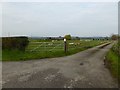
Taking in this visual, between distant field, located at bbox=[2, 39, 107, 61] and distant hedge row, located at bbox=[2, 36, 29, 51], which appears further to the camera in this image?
distant hedge row, located at bbox=[2, 36, 29, 51]

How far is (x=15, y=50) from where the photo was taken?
19547mm

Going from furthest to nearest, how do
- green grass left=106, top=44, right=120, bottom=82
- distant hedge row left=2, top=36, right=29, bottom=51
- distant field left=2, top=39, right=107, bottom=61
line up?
distant hedge row left=2, top=36, right=29, bottom=51
distant field left=2, top=39, right=107, bottom=61
green grass left=106, top=44, right=120, bottom=82

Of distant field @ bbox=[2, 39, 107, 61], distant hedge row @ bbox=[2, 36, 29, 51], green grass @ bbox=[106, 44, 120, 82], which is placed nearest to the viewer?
green grass @ bbox=[106, 44, 120, 82]

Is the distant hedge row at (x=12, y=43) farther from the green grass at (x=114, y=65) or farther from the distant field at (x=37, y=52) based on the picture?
the green grass at (x=114, y=65)

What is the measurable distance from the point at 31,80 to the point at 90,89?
2.45 meters

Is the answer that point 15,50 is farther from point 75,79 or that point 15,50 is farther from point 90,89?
point 90,89

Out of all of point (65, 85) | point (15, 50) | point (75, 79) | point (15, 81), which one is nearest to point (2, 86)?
point (15, 81)

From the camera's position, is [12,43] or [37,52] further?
[12,43]

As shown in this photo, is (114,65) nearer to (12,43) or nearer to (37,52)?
(37,52)

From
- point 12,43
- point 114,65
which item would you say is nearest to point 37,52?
point 12,43

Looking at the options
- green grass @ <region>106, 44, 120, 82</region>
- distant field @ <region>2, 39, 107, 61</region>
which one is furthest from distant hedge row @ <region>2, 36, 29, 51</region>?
green grass @ <region>106, 44, 120, 82</region>

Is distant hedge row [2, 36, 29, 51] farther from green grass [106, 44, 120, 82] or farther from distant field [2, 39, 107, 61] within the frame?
green grass [106, 44, 120, 82]

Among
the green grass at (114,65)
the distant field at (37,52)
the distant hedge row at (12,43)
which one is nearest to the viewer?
the green grass at (114,65)

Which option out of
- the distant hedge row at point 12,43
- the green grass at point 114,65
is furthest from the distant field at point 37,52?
the green grass at point 114,65
